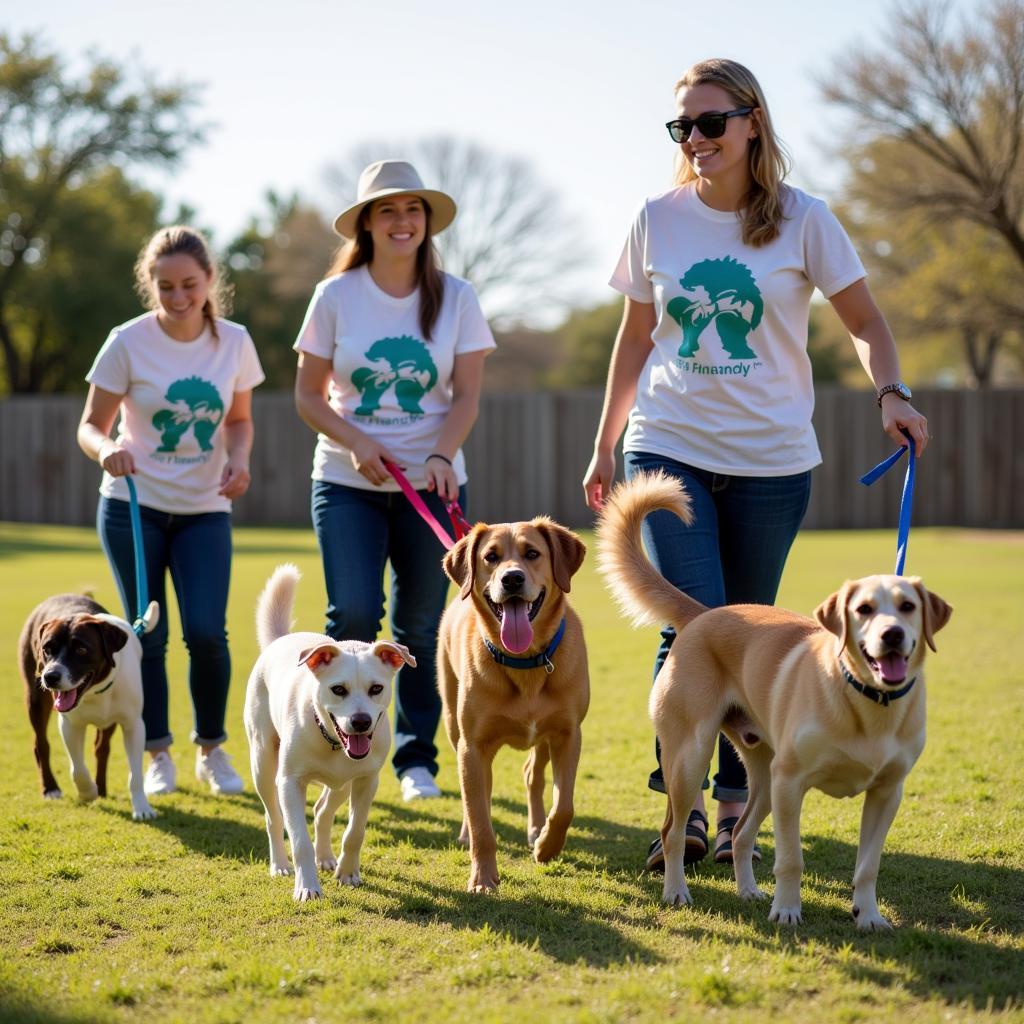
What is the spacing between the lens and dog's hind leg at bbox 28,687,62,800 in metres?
6.29

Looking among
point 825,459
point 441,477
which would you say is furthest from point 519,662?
point 825,459

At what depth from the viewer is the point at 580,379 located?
50.1 metres

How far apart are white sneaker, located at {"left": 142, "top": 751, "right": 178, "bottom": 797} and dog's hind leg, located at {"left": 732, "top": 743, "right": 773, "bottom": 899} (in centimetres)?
302

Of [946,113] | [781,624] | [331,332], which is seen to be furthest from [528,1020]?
[946,113]

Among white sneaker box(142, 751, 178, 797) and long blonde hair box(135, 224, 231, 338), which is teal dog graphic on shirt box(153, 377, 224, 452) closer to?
long blonde hair box(135, 224, 231, 338)

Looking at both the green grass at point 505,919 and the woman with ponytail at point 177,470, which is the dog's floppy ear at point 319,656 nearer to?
the green grass at point 505,919

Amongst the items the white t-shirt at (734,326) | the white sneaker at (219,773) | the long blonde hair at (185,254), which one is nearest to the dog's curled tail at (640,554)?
the white t-shirt at (734,326)

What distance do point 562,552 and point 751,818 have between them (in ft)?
3.97

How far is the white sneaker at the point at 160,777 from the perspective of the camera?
253 inches

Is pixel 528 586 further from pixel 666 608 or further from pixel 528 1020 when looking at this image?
pixel 528 1020

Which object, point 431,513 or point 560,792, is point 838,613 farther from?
point 431,513

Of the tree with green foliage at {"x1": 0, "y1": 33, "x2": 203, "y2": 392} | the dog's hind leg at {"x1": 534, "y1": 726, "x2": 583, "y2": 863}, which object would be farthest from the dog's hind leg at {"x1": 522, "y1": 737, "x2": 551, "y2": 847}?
the tree with green foliage at {"x1": 0, "y1": 33, "x2": 203, "y2": 392}

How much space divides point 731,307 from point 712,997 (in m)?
2.56

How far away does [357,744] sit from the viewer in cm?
459
